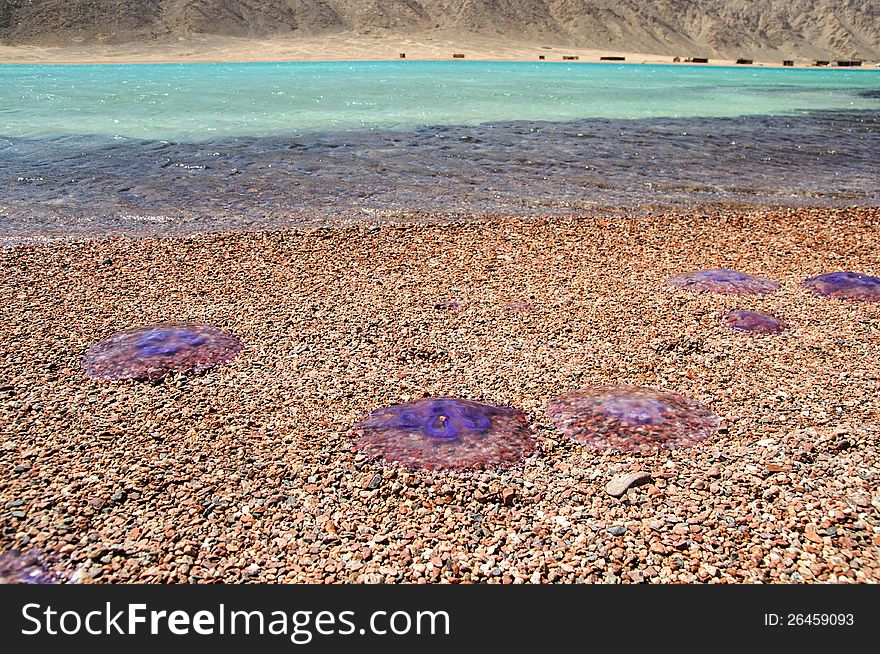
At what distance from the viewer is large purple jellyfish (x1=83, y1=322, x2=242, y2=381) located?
6.36 metres

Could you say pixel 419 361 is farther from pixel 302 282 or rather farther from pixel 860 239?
pixel 860 239

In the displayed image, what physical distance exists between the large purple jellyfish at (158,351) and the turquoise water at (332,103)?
16.2 m

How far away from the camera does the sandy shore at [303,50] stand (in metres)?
80.8

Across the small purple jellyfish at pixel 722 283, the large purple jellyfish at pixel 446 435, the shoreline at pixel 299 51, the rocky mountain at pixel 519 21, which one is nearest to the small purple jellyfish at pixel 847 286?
the small purple jellyfish at pixel 722 283

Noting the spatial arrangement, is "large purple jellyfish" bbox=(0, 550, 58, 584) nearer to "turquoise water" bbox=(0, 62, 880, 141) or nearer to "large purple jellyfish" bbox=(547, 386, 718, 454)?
"large purple jellyfish" bbox=(547, 386, 718, 454)

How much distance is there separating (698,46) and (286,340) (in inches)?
5876

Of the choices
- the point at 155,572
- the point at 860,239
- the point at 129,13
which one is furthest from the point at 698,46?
the point at 155,572

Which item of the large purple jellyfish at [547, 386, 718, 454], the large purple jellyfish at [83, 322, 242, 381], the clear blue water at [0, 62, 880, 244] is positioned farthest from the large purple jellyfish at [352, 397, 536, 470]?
the clear blue water at [0, 62, 880, 244]

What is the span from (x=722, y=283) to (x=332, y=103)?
92.3ft

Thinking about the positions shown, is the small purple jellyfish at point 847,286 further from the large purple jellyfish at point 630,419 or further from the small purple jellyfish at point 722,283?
the large purple jellyfish at point 630,419

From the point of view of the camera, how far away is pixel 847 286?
8703 mm

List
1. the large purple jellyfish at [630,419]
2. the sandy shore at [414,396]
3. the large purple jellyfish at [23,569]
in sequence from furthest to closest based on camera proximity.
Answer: the large purple jellyfish at [630,419]
the sandy shore at [414,396]
the large purple jellyfish at [23,569]

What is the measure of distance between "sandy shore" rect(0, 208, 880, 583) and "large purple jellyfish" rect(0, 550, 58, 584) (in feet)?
0.33

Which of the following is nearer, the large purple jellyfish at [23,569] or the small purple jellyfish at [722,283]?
the large purple jellyfish at [23,569]
